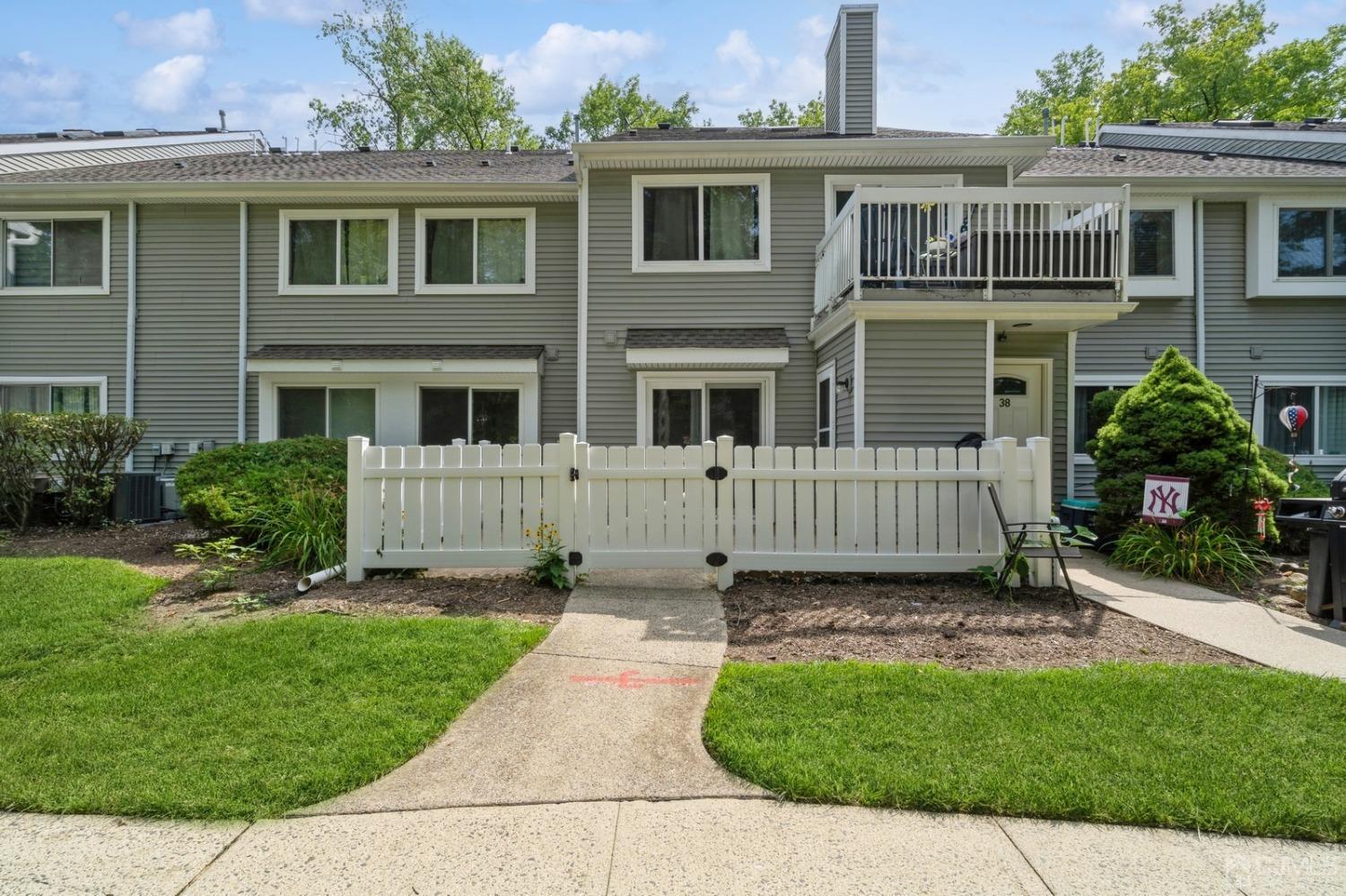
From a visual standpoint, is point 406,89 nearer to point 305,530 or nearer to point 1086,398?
point 305,530

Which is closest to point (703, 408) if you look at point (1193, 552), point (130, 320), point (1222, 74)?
point (1193, 552)

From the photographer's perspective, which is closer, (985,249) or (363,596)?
(363,596)

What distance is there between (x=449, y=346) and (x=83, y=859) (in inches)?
365

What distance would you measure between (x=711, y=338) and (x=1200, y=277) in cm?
769

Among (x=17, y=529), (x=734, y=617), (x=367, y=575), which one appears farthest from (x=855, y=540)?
(x=17, y=529)

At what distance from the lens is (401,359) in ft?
35.2

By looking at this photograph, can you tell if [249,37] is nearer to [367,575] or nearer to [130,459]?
[130,459]

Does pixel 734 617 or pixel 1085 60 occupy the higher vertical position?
pixel 1085 60

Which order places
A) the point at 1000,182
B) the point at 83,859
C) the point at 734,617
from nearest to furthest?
1. the point at 83,859
2. the point at 734,617
3. the point at 1000,182

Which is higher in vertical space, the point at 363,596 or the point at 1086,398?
the point at 1086,398

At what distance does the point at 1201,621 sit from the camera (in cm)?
536

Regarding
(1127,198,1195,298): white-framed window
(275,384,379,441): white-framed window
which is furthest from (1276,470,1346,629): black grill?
(275,384,379,441): white-framed window

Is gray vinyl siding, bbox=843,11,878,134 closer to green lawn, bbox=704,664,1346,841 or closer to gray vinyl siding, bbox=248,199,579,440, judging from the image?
gray vinyl siding, bbox=248,199,579,440

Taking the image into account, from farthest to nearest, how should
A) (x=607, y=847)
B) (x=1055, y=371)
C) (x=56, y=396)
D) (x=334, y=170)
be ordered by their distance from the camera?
(x=334, y=170)
(x=56, y=396)
(x=1055, y=371)
(x=607, y=847)
